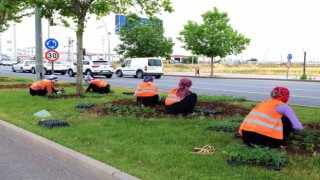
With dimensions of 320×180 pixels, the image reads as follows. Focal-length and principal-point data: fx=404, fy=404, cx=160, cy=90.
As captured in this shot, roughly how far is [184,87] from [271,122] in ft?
12.3

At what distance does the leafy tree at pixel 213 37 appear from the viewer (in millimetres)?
40781

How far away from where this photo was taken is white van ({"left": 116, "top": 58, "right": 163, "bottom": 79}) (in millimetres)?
34491

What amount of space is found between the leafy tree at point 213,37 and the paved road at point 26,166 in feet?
114

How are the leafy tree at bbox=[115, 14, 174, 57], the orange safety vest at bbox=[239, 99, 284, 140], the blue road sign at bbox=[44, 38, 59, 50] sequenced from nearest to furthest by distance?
1. the orange safety vest at bbox=[239, 99, 284, 140]
2. the blue road sign at bbox=[44, 38, 59, 50]
3. the leafy tree at bbox=[115, 14, 174, 57]

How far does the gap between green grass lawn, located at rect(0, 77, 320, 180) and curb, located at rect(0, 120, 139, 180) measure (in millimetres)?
132

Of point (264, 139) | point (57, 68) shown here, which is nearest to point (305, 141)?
point (264, 139)

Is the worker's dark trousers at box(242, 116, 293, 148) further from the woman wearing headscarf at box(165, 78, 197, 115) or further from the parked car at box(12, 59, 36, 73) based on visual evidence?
the parked car at box(12, 59, 36, 73)

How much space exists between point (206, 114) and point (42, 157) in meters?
4.31

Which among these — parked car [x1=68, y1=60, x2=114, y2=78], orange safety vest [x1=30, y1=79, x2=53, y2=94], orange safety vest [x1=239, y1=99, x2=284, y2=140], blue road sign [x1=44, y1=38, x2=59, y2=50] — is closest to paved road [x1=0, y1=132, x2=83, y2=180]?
orange safety vest [x1=239, y1=99, x2=284, y2=140]

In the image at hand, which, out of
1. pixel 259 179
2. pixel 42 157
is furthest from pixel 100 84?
pixel 259 179

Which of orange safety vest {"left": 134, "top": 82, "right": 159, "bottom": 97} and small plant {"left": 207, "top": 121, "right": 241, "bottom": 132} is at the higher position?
orange safety vest {"left": 134, "top": 82, "right": 159, "bottom": 97}

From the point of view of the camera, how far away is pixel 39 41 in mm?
16844

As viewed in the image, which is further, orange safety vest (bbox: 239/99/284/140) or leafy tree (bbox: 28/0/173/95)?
leafy tree (bbox: 28/0/173/95)

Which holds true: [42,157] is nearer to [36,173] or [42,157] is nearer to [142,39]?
[36,173]
